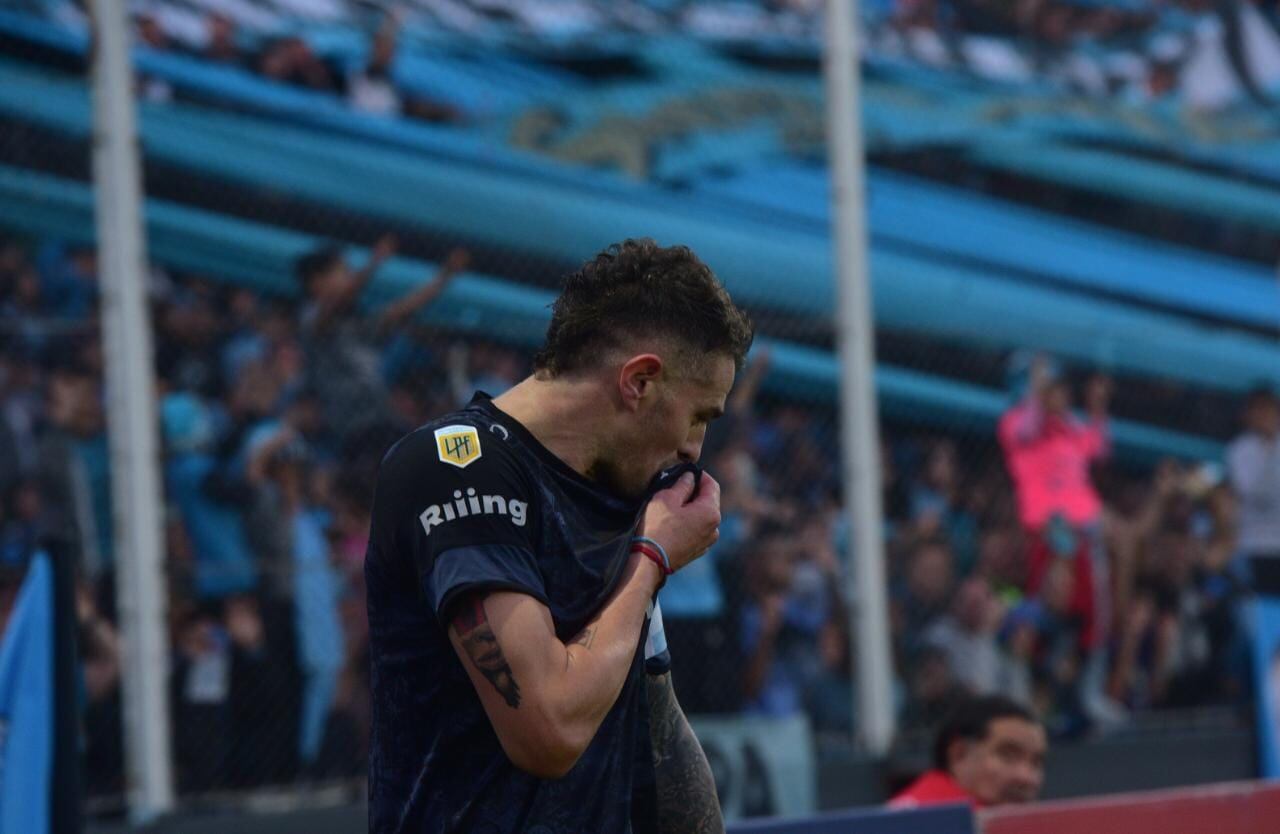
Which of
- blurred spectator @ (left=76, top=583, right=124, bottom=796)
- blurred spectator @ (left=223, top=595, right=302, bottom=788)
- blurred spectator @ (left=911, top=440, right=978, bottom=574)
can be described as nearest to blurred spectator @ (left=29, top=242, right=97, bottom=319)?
blurred spectator @ (left=76, top=583, right=124, bottom=796)

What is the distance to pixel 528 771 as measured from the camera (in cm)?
246

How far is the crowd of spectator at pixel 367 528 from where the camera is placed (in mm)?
6910

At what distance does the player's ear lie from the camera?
2621mm

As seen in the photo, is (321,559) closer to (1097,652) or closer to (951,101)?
(1097,652)

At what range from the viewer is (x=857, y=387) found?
8.20 meters

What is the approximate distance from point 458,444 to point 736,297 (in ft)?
21.0

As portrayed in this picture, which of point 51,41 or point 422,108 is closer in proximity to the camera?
point 51,41

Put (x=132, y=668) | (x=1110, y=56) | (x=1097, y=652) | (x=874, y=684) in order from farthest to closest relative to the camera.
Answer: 1. (x=1110, y=56)
2. (x=1097, y=652)
3. (x=874, y=684)
4. (x=132, y=668)

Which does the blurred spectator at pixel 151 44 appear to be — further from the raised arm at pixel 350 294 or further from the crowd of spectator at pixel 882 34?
the raised arm at pixel 350 294

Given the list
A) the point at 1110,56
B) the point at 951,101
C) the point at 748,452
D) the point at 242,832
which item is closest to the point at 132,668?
the point at 242,832

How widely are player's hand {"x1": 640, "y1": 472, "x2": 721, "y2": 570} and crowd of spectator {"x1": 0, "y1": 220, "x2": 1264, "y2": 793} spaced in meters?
4.35

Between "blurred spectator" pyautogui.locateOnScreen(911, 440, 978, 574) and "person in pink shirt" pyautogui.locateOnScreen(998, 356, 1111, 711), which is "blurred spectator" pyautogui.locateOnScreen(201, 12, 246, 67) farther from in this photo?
"person in pink shirt" pyautogui.locateOnScreen(998, 356, 1111, 711)

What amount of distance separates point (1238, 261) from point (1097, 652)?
2.94 metres

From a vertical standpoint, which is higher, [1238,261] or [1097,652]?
[1238,261]
